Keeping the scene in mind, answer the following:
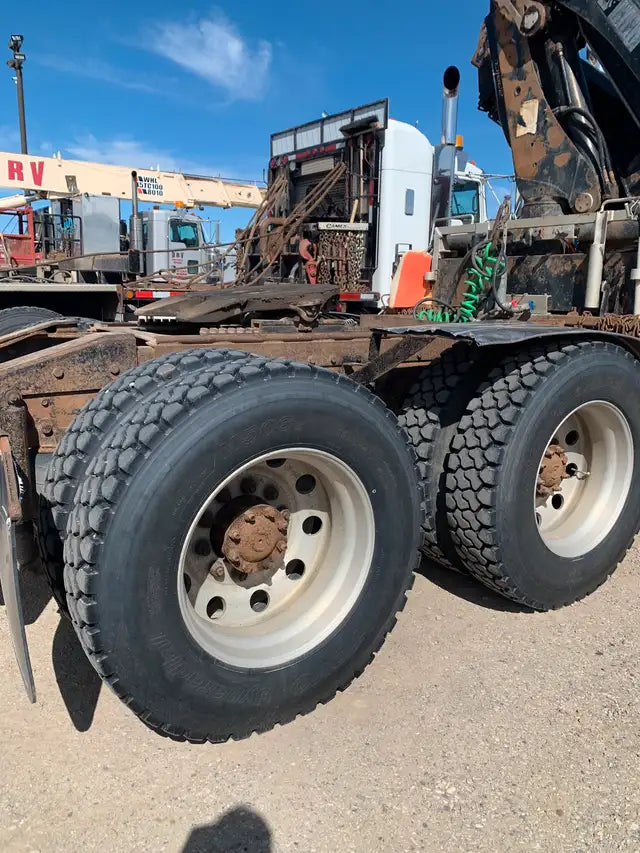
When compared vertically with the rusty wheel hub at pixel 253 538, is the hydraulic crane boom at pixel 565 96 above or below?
above

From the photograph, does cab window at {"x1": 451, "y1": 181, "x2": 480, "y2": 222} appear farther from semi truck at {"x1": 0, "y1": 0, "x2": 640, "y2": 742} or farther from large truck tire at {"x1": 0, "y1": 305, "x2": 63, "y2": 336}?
large truck tire at {"x1": 0, "y1": 305, "x2": 63, "y2": 336}

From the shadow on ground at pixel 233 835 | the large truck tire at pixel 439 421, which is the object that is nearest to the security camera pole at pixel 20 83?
the large truck tire at pixel 439 421

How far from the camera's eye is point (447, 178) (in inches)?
329

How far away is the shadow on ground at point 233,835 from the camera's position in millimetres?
2020

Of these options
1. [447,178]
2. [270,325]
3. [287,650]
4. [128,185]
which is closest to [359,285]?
[447,178]

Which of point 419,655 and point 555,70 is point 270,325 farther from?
point 555,70

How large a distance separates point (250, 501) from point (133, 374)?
0.63m

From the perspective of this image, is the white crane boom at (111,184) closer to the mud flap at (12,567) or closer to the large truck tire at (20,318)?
the large truck tire at (20,318)

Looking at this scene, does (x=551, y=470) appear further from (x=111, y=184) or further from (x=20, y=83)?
(x=20, y=83)

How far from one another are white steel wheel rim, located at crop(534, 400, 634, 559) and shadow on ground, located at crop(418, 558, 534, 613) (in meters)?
0.40

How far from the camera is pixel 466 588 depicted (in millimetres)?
3648

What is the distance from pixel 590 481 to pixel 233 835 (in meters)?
2.56

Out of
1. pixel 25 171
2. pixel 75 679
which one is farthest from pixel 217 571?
pixel 25 171

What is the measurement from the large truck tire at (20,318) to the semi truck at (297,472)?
1.81m
